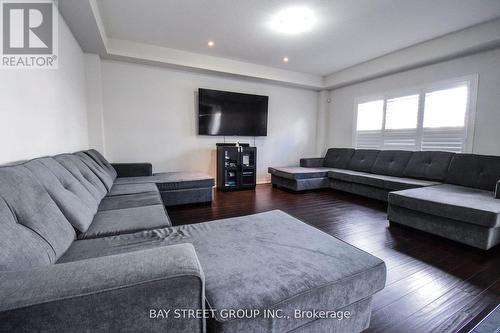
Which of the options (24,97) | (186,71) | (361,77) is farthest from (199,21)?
(361,77)

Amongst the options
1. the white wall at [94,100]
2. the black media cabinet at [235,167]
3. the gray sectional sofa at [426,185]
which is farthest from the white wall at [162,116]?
the gray sectional sofa at [426,185]

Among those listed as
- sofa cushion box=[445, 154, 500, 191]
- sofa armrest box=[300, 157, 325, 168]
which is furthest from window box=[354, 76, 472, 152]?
sofa armrest box=[300, 157, 325, 168]

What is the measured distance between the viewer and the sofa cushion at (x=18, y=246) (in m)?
0.73

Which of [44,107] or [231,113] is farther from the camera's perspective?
[231,113]

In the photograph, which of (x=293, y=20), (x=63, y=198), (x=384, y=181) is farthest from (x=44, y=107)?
(x=384, y=181)

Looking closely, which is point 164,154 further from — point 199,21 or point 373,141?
point 373,141

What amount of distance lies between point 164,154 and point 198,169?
2.33 ft

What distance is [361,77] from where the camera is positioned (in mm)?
4410

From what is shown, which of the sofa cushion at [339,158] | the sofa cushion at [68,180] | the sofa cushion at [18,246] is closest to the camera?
the sofa cushion at [18,246]

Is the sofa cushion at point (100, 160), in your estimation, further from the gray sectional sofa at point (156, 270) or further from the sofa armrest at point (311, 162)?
the sofa armrest at point (311, 162)

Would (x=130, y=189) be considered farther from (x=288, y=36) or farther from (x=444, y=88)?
(x=444, y=88)

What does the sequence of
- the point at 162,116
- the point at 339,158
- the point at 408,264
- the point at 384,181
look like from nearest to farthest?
the point at 408,264 < the point at 384,181 < the point at 162,116 < the point at 339,158

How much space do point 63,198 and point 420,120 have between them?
4836 millimetres

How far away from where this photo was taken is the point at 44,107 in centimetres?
197
